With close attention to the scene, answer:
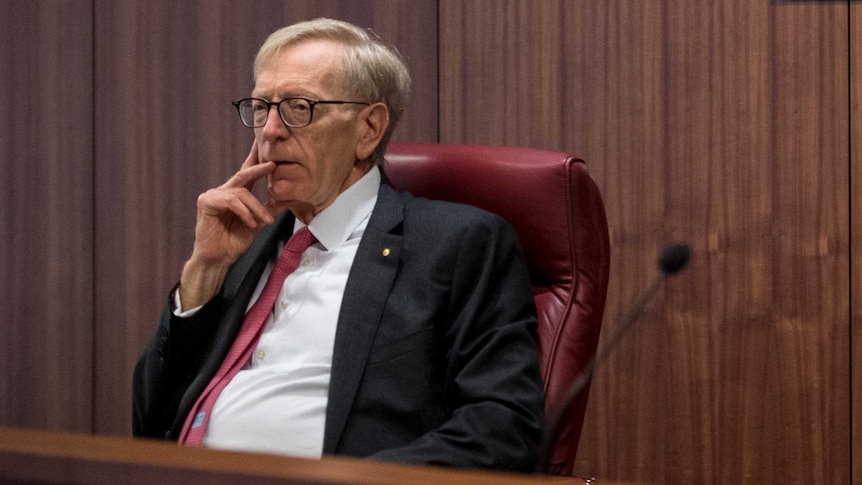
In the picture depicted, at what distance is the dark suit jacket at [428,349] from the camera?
159 cm

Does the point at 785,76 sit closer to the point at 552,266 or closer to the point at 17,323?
the point at 552,266

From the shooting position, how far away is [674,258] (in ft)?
4.32

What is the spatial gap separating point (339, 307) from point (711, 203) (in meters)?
1.01

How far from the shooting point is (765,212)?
92.0 inches

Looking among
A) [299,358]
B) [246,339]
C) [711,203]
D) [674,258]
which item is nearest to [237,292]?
[246,339]

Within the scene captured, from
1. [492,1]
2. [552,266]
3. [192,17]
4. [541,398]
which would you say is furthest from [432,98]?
[541,398]

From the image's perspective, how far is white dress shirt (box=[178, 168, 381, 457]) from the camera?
171 centimetres

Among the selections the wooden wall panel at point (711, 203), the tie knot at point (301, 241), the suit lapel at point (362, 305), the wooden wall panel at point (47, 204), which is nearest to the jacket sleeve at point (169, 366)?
the tie knot at point (301, 241)

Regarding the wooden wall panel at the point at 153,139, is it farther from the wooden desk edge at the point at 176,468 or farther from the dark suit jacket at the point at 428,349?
the wooden desk edge at the point at 176,468

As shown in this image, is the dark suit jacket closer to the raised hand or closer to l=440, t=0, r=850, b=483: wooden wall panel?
the raised hand

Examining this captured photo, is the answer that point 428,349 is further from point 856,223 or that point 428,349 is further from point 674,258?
point 856,223

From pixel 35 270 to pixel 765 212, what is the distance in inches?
76.6

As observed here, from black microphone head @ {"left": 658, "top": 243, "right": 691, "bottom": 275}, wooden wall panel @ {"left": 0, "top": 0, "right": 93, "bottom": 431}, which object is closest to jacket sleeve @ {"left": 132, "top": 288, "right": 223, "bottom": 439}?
black microphone head @ {"left": 658, "top": 243, "right": 691, "bottom": 275}

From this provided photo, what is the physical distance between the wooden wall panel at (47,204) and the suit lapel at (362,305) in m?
1.43
